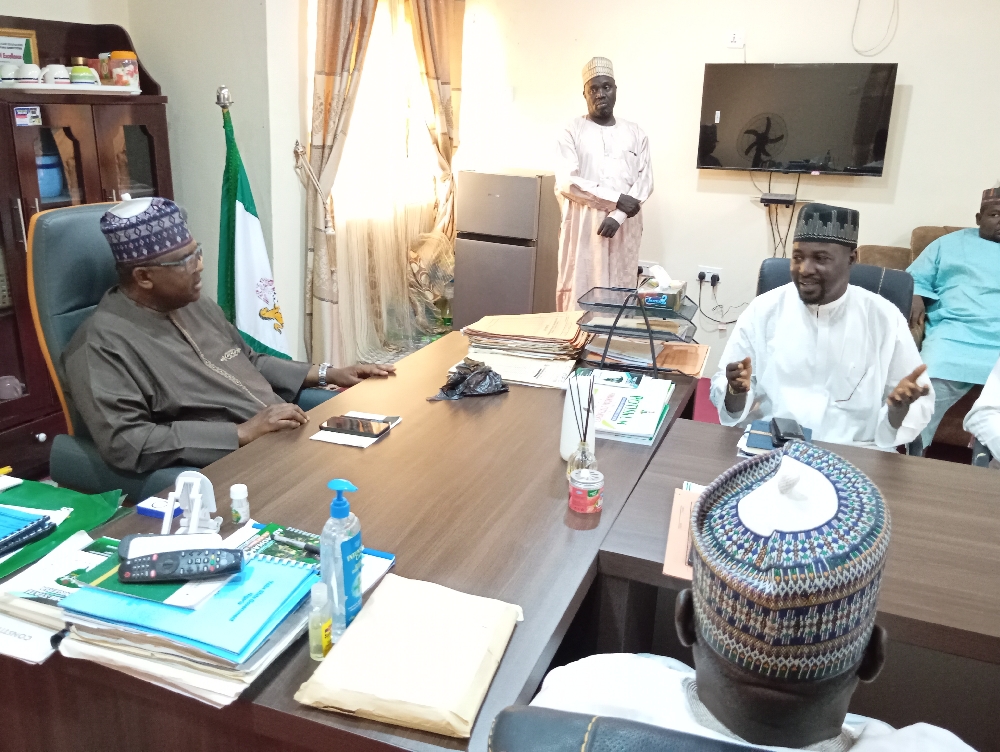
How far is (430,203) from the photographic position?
5047 millimetres

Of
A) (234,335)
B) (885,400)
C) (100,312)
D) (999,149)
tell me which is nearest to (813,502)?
(885,400)

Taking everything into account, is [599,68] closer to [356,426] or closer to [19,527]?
[356,426]

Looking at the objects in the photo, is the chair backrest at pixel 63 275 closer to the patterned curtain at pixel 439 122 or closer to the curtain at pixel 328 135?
the curtain at pixel 328 135

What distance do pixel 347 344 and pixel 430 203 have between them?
4.18 ft

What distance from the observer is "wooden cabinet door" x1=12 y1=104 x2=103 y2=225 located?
9.36 feet

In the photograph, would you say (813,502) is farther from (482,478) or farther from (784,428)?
(784,428)

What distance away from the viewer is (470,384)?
205cm

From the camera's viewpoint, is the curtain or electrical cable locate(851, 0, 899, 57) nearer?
the curtain

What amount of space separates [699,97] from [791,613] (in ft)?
14.3

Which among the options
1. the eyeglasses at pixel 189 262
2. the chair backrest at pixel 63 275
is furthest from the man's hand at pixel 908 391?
the chair backrest at pixel 63 275

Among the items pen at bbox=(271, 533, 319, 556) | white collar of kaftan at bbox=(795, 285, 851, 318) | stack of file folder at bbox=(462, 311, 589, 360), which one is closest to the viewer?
pen at bbox=(271, 533, 319, 556)

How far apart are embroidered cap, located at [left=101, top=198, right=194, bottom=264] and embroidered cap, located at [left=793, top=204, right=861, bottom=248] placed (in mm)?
1525

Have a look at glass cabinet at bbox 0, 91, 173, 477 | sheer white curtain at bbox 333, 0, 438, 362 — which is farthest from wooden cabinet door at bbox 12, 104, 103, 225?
sheer white curtain at bbox 333, 0, 438, 362

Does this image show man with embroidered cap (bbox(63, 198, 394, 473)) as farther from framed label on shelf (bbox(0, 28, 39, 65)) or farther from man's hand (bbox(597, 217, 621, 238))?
man's hand (bbox(597, 217, 621, 238))
